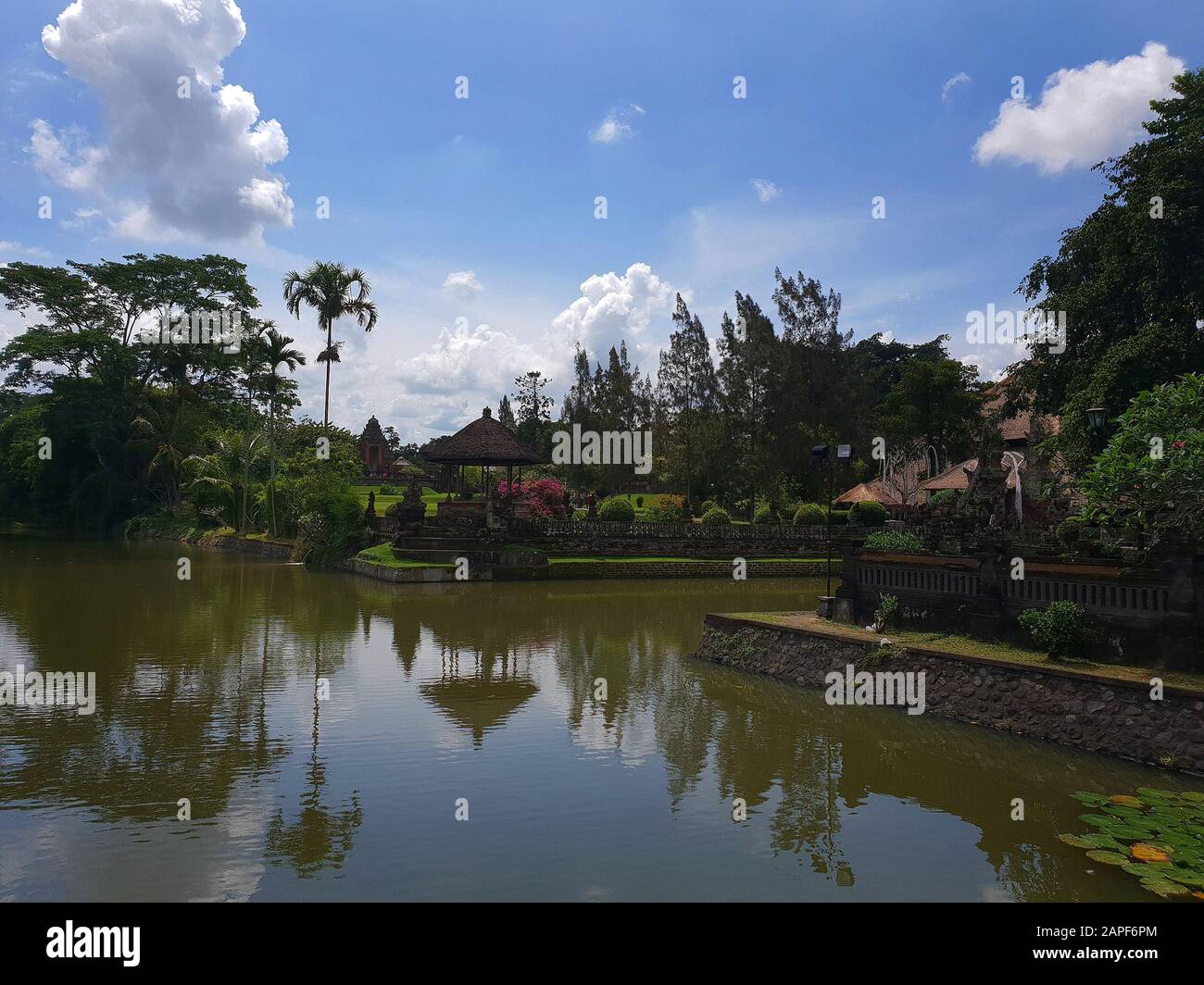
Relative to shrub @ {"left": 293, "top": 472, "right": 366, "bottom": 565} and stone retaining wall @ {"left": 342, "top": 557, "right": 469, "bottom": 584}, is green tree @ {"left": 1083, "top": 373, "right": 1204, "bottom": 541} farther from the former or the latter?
shrub @ {"left": 293, "top": 472, "right": 366, "bottom": 565}

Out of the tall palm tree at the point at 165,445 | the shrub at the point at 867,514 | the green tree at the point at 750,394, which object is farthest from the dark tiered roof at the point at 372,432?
the shrub at the point at 867,514

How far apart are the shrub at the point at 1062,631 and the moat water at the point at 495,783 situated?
5.44 feet

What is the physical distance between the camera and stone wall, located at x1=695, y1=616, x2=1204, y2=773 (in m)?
9.97

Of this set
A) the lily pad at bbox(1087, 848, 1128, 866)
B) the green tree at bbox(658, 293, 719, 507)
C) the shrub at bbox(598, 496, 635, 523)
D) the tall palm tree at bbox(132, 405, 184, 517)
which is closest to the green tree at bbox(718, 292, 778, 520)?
the green tree at bbox(658, 293, 719, 507)

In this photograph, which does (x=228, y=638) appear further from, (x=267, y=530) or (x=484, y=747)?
(x=267, y=530)

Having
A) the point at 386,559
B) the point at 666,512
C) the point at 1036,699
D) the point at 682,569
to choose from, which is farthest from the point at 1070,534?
the point at 666,512

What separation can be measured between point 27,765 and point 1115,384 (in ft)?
82.4

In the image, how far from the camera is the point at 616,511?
1610 inches

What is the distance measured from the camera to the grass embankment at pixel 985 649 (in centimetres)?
1068

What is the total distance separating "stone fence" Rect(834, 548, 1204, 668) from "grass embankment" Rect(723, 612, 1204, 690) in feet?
0.71

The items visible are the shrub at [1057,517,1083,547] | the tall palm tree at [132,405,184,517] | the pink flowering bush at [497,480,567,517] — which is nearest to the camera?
the shrub at [1057,517,1083,547]

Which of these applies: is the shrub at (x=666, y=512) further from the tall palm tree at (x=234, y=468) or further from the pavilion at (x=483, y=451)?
the tall palm tree at (x=234, y=468)

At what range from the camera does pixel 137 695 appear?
42.0 ft
